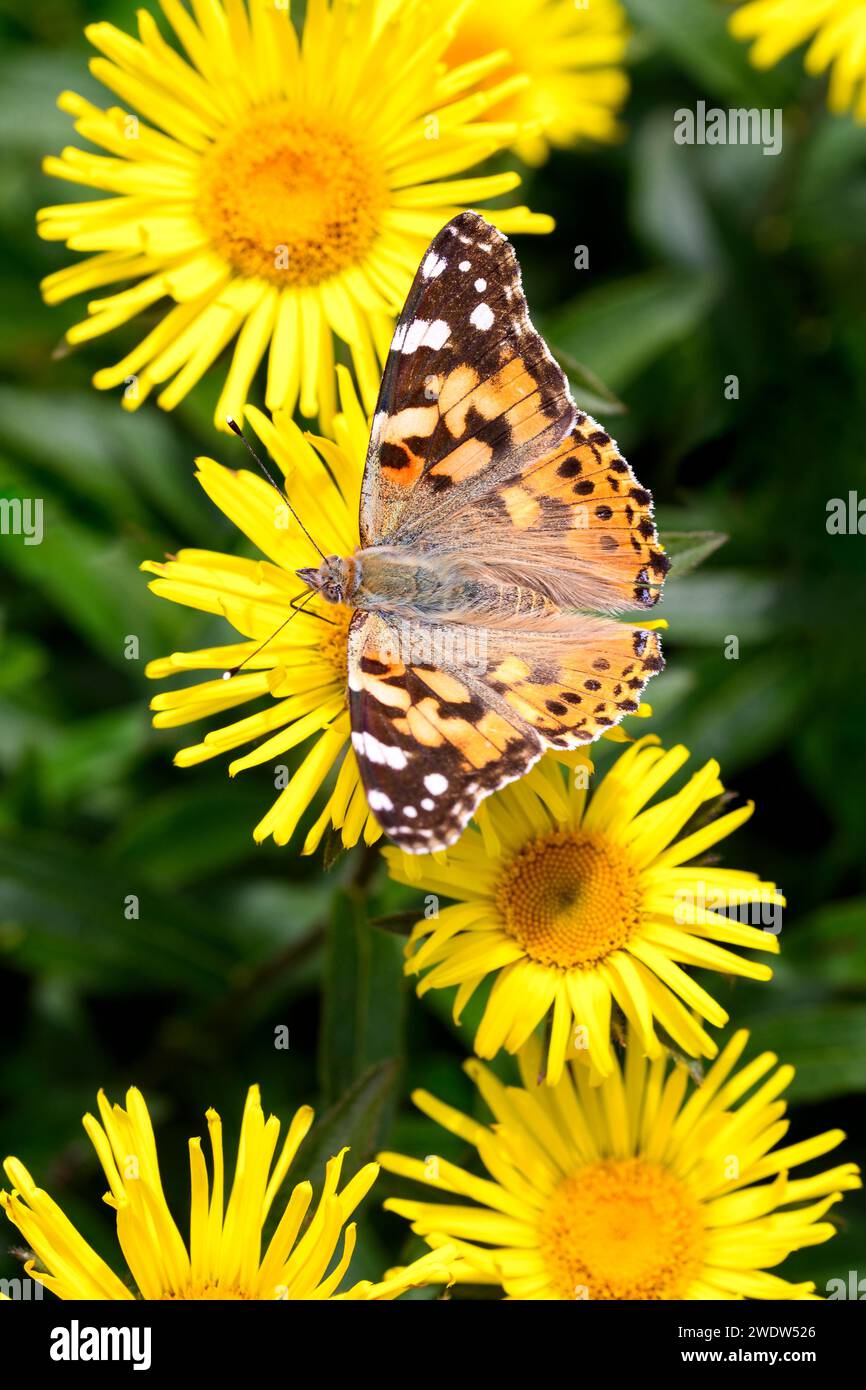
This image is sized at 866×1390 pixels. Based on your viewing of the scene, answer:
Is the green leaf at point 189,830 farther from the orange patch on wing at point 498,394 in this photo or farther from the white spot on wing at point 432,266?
the white spot on wing at point 432,266

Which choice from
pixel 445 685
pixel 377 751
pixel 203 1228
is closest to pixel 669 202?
pixel 445 685

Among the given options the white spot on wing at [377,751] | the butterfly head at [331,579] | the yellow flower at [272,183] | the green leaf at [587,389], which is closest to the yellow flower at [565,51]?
the yellow flower at [272,183]

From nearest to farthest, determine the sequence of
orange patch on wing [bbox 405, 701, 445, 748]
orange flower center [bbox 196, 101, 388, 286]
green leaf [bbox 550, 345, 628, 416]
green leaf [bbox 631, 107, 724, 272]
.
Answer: orange patch on wing [bbox 405, 701, 445, 748], green leaf [bbox 550, 345, 628, 416], orange flower center [bbox 196, 101, 388, 286], green leaf [bbox 631, 107, 724, 272]

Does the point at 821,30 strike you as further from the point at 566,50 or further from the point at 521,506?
the point at 521,506

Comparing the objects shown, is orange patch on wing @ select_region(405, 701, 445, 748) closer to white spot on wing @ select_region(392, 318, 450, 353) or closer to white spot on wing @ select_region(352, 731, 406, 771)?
white spot on wing @ select_region(352, 731, 406, 771)

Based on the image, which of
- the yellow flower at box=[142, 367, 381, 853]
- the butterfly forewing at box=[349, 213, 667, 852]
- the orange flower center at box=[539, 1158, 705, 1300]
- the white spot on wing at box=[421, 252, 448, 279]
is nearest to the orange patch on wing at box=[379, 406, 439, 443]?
the butterfly forewing at box=[349, 213, 667, 852]
